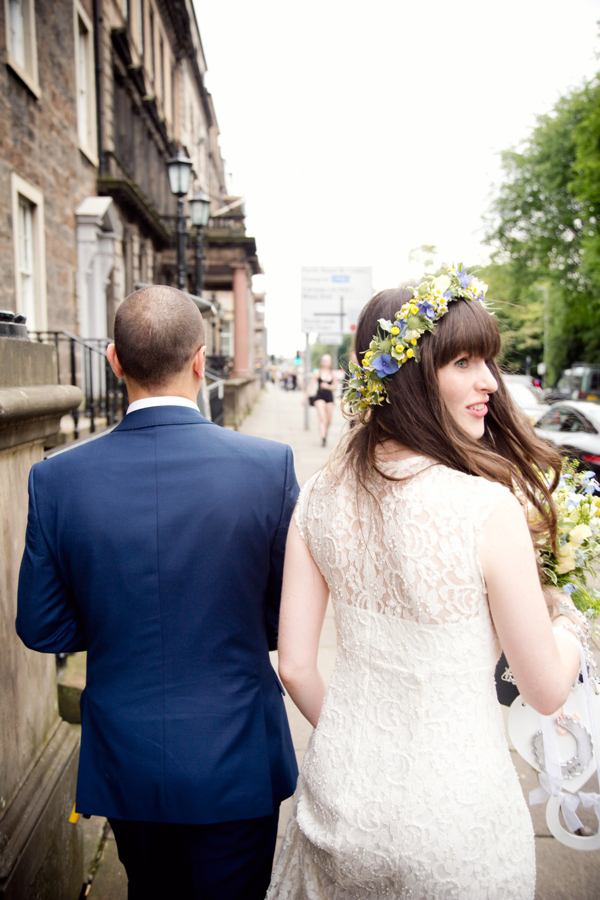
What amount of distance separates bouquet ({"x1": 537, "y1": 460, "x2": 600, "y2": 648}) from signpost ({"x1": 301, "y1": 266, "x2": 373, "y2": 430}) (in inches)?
589

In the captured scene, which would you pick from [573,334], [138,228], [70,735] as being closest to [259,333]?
[573,334]

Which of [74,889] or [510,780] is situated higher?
[510,780]

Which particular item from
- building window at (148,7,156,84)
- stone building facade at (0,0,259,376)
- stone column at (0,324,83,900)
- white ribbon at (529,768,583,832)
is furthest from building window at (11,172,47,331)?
building window at (148,7,156,84)

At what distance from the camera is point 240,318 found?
22062 mm

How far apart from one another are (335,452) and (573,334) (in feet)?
152

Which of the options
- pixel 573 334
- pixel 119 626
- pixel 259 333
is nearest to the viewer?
pixel 119 626

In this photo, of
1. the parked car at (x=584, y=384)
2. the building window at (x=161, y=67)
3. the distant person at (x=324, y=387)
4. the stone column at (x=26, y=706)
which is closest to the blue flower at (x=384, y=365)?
the stone column at (x=26, y=706)

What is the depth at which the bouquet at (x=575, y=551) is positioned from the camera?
1.82 meters

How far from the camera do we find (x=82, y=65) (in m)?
12.3

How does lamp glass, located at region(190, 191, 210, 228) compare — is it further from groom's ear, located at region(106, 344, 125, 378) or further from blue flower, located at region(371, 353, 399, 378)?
blue flower, located at region(371, 353, 399, 378)

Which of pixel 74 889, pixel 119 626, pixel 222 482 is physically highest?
pixel 222 482

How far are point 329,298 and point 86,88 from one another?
7.19m

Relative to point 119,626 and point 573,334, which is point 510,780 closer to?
point 119,626

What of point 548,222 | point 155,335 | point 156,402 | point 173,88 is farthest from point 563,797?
point 548,222
